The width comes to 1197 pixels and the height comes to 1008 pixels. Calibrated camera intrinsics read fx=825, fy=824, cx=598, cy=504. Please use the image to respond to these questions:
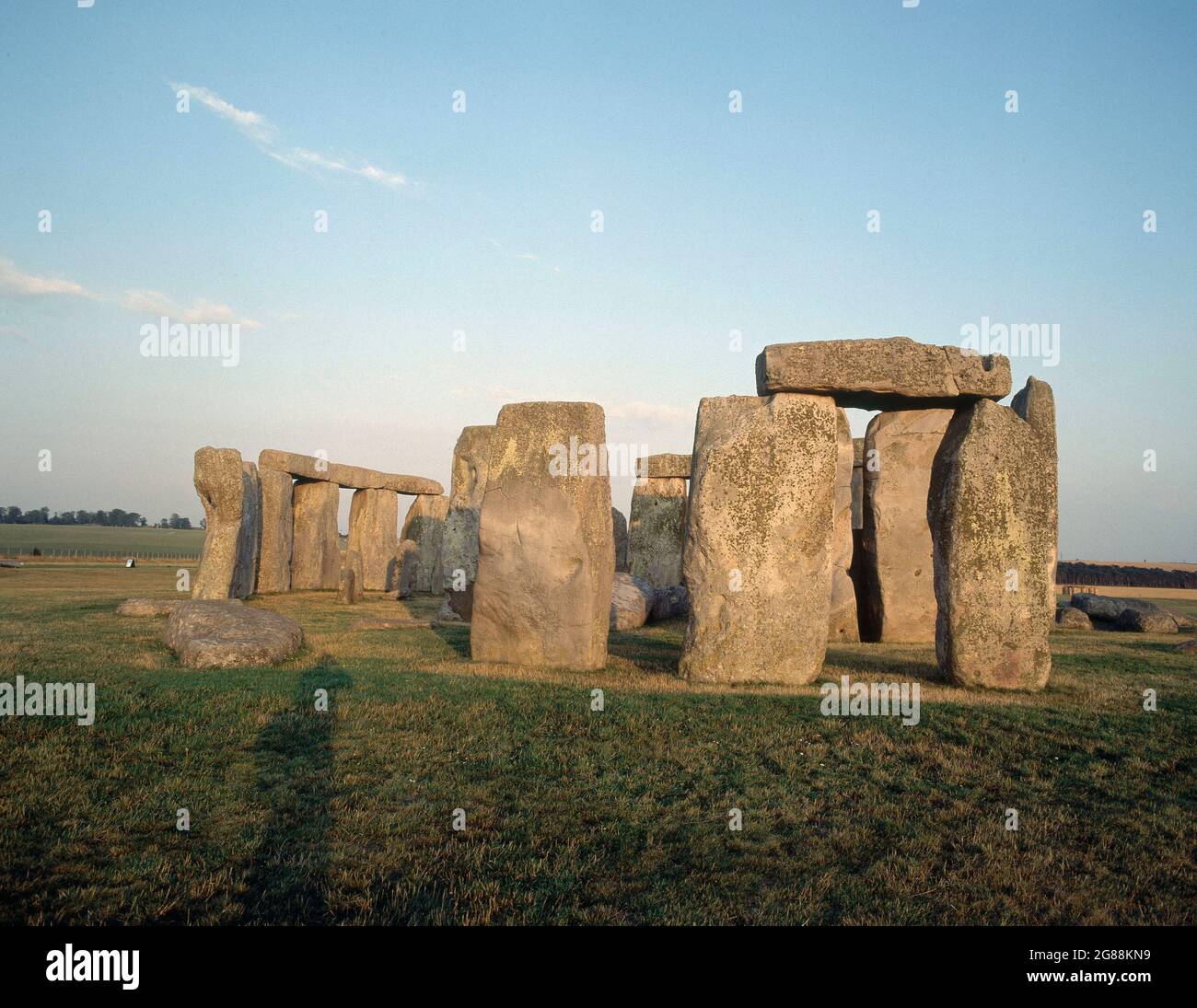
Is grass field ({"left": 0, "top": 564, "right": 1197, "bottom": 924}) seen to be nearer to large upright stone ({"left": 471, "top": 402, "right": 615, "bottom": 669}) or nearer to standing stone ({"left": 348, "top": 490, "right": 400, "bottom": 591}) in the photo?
large upright stone ({"left": 471, "top": 402, "right": 615, "bottom": 669})

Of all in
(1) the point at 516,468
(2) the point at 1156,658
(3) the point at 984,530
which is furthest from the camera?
(2) the point at 1156,658

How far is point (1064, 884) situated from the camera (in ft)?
12.3

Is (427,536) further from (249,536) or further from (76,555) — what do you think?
(76,555)

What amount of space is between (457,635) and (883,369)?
7062 millimetres

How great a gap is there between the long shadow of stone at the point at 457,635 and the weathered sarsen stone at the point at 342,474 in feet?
28.8

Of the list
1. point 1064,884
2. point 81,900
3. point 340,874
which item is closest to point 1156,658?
point 1064,884

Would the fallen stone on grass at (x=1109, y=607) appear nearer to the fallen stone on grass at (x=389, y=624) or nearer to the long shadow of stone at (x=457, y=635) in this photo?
the long shadow of stone at (x=457, y=635)

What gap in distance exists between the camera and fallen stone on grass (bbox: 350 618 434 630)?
13.1 m

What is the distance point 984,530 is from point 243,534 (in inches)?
581

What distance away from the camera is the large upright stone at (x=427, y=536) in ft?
79.1

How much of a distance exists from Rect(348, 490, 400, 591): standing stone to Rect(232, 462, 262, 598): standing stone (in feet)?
14.2

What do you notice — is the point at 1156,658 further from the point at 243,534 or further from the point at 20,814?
the point at 243,534
